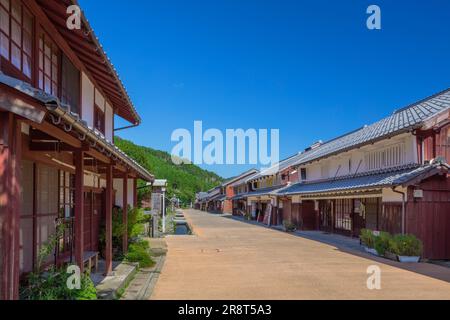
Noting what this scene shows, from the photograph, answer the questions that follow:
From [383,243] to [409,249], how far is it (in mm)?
1393

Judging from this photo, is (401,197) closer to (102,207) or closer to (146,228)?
(102,207)

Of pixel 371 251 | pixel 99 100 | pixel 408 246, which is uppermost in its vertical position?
pixel 99 100

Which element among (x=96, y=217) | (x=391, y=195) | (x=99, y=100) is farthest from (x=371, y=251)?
(x=99, y=100)

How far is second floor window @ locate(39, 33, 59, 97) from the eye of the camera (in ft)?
25.7

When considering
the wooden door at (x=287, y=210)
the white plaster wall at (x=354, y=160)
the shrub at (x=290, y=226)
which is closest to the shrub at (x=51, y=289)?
the white plaster wall at (x=354, y=160)

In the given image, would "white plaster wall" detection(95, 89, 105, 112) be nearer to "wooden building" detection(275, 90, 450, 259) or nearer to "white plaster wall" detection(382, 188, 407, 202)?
"wooden building" detection(275, 90, 450, 259)

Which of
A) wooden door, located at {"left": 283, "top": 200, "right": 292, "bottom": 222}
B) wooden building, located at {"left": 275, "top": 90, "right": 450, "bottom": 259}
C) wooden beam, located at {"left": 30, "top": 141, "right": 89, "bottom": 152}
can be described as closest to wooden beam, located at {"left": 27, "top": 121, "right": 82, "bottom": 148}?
wooden beam, located at {"left": 30, "top": 141, "right": 89, "bottom": 152}

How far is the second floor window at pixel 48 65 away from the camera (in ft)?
25.7

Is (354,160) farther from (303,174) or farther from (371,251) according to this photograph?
(303,174)

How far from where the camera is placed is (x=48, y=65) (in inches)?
326

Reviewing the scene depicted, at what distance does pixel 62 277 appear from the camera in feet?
22.5

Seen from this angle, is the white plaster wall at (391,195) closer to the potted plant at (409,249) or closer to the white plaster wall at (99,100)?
the potted plant at (409,249)

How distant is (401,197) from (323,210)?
13.5 metres

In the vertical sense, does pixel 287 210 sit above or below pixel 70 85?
below
